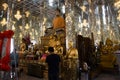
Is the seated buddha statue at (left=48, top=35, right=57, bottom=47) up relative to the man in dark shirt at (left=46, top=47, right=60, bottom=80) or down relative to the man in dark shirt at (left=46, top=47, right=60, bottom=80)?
up

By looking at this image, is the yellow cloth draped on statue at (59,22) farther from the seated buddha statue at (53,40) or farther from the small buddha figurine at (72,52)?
the small buddha figurine at (72,52)

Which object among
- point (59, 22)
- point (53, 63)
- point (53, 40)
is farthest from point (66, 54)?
point (59, 22)

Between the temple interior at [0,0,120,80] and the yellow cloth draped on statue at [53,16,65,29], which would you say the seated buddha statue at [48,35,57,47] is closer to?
the temple interior at [0,0,120,80]

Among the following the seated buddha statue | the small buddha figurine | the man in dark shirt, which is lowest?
the man in dark shirt

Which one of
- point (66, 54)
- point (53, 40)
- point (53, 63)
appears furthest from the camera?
point (53, 40)

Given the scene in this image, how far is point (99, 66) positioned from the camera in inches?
493

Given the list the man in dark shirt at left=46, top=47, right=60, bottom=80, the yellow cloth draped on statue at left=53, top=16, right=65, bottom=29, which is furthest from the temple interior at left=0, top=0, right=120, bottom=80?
the man in dark shirt at left=46, top=47, right=60, bottom=80

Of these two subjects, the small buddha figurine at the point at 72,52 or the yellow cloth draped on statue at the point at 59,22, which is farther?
the yellow cloth draped on statue at the point at 59,22

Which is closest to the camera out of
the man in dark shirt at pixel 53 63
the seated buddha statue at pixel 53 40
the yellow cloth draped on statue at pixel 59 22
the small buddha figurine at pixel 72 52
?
the man in dark shirt at pixel 53 63

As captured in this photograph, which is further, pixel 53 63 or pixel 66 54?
pixel 66 54

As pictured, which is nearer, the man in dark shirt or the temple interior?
the man in dark shirt

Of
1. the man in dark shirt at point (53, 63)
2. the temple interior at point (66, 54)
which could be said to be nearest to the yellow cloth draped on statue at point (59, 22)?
the temple interior at point (66, 54)

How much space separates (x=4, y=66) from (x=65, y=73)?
5085mm

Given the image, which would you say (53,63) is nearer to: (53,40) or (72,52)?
(72,52)
